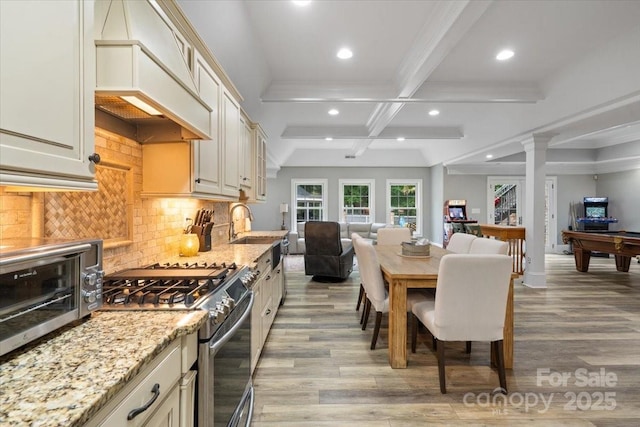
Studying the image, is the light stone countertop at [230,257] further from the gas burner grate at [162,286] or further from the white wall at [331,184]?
the white wall at [331,184]

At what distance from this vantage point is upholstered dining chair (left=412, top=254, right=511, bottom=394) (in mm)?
2068

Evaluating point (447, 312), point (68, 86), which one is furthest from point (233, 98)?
point (447, 312)

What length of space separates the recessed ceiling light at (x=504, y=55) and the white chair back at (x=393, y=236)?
238cm

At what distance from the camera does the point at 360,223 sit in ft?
28.5

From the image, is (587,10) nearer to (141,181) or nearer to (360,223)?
(141,181)

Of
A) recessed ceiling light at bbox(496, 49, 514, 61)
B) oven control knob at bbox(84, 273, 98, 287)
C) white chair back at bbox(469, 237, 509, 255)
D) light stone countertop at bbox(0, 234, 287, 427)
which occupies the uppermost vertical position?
recessed ceiling light at bbox(496, 49, 514, 61)

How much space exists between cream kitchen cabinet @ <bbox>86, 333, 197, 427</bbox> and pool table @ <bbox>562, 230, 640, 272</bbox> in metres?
6.75

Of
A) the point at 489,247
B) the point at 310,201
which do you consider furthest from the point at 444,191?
the point at 489,247

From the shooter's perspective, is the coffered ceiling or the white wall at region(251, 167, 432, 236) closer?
the coffered ceiling

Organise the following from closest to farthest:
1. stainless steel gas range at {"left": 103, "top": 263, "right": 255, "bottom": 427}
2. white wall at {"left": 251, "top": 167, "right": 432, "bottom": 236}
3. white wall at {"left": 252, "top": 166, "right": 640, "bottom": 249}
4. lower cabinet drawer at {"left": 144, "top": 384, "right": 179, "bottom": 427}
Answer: lower cabinet drawer at {"left": 144, "top": 384, "right": 179, "bottom": 427}
stainless steel gas range at {"left": 103, "top": 263, "right": 255, "bottom": 427}
white wall at {"left": 252, "top": 166, "right": 640, "bottom": 249}
white wall at {"left": 251, "top": 167, "right": 432, "bottom": 236}

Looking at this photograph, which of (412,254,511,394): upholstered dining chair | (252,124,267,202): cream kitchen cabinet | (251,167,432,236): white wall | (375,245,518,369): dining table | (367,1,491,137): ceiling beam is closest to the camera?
(412,254,511,394): upholstered dining chair

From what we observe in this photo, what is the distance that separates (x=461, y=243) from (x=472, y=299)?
1.35 m

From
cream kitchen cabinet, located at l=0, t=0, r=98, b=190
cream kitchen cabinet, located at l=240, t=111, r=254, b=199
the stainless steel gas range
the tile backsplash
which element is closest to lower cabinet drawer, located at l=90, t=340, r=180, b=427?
the stainless steel gas range

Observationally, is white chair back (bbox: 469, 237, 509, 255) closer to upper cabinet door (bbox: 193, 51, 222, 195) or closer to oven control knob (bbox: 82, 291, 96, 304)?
upper cabinet door (bbox: 193, 51, 222, 195)
